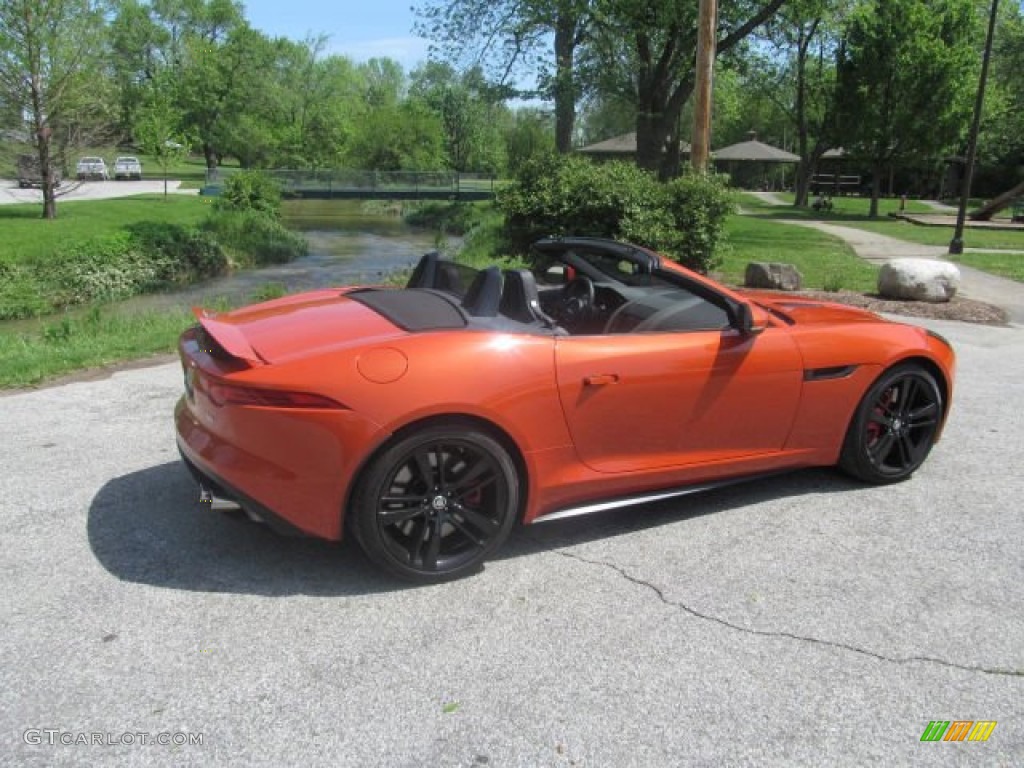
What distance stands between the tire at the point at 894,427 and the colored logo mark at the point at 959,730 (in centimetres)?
197

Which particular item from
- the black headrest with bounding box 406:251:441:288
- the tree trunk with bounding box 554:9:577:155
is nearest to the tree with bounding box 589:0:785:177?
the tree trunk with bounding box 554:9:577:155

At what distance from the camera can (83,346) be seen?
7832 millimetres

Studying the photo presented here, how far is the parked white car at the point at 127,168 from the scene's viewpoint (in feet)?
164

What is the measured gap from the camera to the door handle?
11.6 ft

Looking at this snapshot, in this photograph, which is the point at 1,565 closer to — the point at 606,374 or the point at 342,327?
the point at 342,327

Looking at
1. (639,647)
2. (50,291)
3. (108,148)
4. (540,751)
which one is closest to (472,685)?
(540,751)

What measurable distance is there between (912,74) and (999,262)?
20014 millimetres

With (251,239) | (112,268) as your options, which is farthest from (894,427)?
(251,239)

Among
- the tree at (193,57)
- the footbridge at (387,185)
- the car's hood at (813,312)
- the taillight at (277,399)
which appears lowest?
the taillight at (277,399)

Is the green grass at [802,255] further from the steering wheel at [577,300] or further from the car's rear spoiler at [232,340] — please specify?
the car's rear spoiler at [232,340]

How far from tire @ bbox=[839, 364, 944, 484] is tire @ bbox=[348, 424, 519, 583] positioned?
2039 mm

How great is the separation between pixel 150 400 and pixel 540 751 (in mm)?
4565

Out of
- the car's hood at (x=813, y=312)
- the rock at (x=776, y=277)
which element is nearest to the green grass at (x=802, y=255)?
the rock at (x=776, y=277)

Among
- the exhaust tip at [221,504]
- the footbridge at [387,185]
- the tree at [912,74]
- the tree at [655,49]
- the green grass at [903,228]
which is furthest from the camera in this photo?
the footbridge at [387,185]
